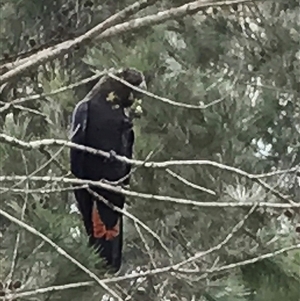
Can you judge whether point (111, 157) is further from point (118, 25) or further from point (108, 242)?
point (118, 25)

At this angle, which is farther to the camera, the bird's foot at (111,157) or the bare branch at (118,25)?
the bird's foot at (111,157)

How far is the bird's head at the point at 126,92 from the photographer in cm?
78

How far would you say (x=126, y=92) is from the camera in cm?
86

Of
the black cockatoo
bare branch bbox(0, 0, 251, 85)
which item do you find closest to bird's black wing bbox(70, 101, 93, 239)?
the black cockatoo

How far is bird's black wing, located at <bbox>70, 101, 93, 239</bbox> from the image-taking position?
2.65 ft

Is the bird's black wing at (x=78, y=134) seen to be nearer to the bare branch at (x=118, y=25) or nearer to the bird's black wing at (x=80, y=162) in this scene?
the bird's black wing at (x=80, y=162)

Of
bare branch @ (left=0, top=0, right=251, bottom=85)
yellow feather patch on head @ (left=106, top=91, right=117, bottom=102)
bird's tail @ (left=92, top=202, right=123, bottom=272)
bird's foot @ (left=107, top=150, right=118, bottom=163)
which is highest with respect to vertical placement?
bare branch @ (left=0, top=0, right=251, bottom=85)

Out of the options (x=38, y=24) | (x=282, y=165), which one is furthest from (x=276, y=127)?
(x=38, y=24)

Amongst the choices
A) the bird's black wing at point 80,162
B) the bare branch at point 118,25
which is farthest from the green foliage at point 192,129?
the bare branch at point 118,25

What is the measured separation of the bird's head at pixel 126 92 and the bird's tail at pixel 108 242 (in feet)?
0.41

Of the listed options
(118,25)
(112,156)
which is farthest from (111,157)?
(118,25)

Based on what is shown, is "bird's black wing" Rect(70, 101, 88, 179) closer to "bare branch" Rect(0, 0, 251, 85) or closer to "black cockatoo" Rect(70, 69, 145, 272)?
"black cockatoo" Rect(70, 69, 145, 272)

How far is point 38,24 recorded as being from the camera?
2.90ft

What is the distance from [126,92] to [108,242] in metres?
0.18
